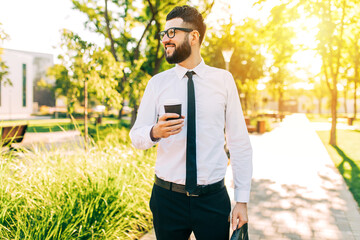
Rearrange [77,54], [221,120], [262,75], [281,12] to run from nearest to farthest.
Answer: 1. [221,120]
2. [77,54]
3. [281,12]
4. [262,75]

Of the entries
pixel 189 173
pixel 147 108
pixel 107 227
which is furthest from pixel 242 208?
pixel 107 227

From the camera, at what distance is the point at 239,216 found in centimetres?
A: 209

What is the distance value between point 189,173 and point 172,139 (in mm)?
251

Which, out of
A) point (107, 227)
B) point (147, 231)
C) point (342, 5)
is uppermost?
point (342, 5)

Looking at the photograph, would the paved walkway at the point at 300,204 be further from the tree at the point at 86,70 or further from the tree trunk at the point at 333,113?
the tree trunk at the point at 333,113

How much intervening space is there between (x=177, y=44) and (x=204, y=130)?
590 mm

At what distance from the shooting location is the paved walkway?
4629 millimetres

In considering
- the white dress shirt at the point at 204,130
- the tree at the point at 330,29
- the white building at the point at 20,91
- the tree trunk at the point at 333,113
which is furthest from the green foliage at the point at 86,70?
the white building at the point at 20,91

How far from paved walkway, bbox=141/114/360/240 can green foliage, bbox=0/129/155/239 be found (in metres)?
0.52

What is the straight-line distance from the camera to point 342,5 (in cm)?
1298

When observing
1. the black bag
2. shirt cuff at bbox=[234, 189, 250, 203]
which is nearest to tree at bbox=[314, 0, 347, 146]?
shirt cuff at bbox=[234, 189, 250, 203]

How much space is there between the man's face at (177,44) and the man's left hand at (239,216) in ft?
3.41

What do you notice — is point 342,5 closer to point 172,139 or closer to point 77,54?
Result: point 77,54

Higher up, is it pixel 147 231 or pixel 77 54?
pixel 77 54
